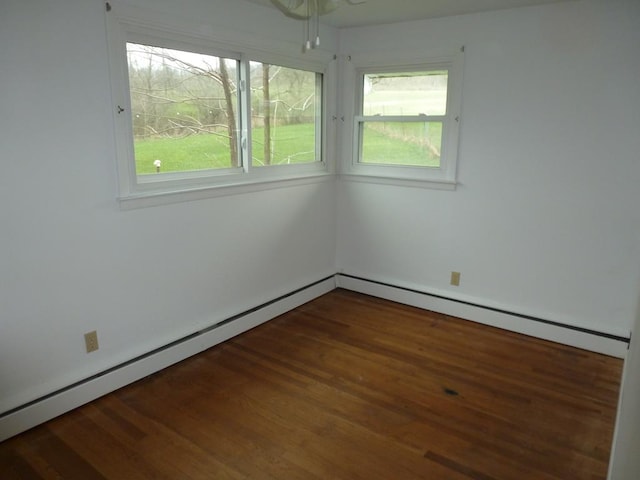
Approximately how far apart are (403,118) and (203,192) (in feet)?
5.76

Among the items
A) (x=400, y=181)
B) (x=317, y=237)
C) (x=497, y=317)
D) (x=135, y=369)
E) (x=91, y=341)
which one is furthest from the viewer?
(x=317, y=237)

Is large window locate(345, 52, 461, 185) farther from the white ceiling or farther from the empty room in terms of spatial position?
the white ceiling

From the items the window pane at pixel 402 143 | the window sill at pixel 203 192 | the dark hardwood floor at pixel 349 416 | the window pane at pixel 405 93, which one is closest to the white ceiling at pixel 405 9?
the window pane at pixel 405 93

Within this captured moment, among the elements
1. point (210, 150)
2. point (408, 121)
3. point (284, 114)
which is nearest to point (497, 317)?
point (408, 121)

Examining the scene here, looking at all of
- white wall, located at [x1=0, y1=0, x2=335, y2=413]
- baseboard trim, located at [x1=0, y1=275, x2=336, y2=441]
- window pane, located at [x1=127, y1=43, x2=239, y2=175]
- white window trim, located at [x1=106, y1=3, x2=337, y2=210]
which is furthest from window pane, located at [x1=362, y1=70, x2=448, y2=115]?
baseboard trim, located at [x1=0, y1=275, x2=336, y2=441]

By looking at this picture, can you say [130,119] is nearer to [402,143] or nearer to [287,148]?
[287,148]

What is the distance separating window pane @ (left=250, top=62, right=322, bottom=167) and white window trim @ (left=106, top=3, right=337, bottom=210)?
0.21 ft

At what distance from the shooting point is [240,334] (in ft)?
10.9

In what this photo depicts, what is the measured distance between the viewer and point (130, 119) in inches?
97.8

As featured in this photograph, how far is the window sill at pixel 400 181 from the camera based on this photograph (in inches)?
140

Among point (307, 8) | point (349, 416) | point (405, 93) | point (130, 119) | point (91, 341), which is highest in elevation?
point (307, 8)

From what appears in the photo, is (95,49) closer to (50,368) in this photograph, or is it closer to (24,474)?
(50,368)

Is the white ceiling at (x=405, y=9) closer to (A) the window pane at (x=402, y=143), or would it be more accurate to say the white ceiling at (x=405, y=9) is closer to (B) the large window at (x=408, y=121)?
(B) the large window at (x=408, y=121)

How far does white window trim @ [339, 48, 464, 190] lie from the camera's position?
11.3 ft
